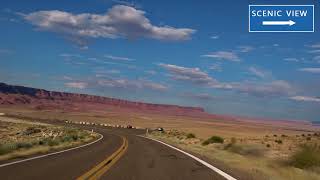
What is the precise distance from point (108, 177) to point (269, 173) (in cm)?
543

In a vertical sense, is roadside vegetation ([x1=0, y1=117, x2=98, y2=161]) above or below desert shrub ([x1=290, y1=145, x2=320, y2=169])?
below

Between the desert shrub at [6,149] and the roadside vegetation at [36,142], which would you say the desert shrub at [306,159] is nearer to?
the roadside vegetation at [36,142]

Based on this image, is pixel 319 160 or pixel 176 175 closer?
pixel 176 175

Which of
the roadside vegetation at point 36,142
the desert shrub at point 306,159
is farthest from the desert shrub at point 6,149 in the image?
the desert shrub at point 306,159

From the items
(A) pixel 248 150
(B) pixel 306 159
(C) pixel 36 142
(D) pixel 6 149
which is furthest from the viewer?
(C) pixel 36 142

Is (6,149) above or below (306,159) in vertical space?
below

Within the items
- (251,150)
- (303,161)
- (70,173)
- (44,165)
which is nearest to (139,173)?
(70,173)

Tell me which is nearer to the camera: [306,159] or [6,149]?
[306,159]

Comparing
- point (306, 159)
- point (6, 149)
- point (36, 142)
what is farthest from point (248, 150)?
point (6, 149)

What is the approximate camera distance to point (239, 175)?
1547 centimetres

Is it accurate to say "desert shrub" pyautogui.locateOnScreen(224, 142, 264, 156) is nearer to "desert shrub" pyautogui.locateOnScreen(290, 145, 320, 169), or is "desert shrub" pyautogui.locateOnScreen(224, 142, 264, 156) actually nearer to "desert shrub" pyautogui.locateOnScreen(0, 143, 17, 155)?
"desert shrub" pyautogui.locateOnScreen(290, 145, 320, 169)

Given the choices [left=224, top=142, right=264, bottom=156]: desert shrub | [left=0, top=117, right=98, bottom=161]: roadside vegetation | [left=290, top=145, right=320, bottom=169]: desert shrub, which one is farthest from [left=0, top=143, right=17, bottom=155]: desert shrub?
[left=224, top=142, right=264, bottom=156]: desert shrub

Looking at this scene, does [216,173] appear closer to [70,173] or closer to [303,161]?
[70,173]

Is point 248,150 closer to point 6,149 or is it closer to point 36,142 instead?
point 36,142
